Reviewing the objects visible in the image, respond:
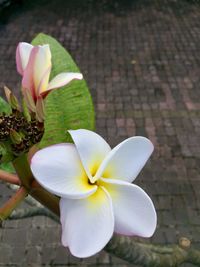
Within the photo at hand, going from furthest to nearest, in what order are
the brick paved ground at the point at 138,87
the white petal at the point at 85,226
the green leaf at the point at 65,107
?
the brick paved ground at the point at 138,87 < the green leaf at the point at 65,107 < the white petal at the point at 85,226

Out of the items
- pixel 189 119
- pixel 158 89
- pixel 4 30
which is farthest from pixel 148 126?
pixel 4 30

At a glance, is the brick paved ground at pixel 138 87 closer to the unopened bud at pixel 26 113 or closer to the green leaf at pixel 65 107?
the green leaf at pixel 65 107

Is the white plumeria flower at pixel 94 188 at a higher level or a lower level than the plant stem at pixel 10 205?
higher

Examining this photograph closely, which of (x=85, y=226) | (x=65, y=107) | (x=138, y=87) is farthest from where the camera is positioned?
(x=138, y=87)

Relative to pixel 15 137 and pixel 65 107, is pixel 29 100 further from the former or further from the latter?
pixel 65 107

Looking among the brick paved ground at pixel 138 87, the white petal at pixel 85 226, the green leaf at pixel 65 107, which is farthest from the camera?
the brick paved ground at pixel 138 87

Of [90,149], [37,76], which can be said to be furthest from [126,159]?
[37,76]

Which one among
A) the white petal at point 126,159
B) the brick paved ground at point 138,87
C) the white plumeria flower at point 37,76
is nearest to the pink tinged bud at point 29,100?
the white plumeria flower at point 37,76

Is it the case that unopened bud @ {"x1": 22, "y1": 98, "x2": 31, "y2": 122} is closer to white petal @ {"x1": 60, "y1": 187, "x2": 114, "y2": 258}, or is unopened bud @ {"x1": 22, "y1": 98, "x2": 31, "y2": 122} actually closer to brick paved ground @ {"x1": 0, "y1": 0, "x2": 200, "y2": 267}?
white petal @ {"x1": 60, "y1": 187, "x2": 114, "y2": 258}
